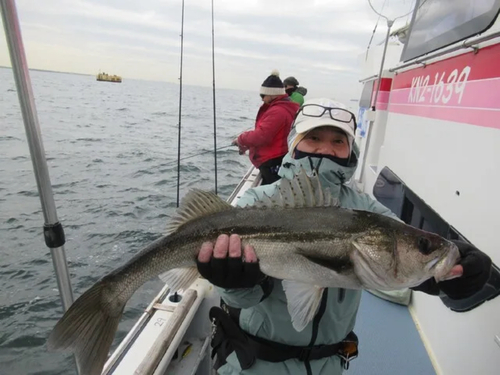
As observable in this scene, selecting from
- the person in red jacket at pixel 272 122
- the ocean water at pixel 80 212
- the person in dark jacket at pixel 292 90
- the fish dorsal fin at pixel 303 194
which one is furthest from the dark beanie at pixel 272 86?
the fish dorsal fin at pixel 303 194

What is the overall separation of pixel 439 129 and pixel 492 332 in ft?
6.25

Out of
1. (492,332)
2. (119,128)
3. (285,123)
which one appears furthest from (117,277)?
(119,128)

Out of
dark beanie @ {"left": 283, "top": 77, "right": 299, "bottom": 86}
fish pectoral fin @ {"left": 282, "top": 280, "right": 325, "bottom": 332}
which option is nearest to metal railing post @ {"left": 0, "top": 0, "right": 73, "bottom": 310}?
fish pectoral fin @ {"left": 282, "top": 280, "right": 325, "bottom": 332}

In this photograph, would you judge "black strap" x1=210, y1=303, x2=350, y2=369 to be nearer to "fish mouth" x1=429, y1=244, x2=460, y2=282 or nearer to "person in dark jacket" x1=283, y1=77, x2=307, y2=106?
"fish mouth" x1=429, y1=244, x2=460, y2=282

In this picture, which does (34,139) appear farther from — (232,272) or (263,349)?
(263,349)

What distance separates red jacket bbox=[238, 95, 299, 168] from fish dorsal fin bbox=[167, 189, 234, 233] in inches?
159

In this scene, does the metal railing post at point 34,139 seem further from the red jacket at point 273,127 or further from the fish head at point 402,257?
the red jacket at point 273,127

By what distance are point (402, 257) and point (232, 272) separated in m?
0.84

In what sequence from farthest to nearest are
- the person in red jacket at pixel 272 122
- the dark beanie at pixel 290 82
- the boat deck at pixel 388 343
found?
1. the dark beanie at pixel 290 82
2. the person in red jacket at pixel 272 122
3. the boat deck at pixel 388 343

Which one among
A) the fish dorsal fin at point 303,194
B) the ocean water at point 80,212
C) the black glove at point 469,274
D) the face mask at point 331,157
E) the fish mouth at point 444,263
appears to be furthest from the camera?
the ocean water at point 80,212

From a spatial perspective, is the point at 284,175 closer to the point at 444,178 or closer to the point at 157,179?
the point at 444,178

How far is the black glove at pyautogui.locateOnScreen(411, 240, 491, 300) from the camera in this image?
1.78 m

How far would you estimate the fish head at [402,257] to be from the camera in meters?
1.68

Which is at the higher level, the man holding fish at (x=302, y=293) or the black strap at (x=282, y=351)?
the man holding fish at (x=302, y=293)
